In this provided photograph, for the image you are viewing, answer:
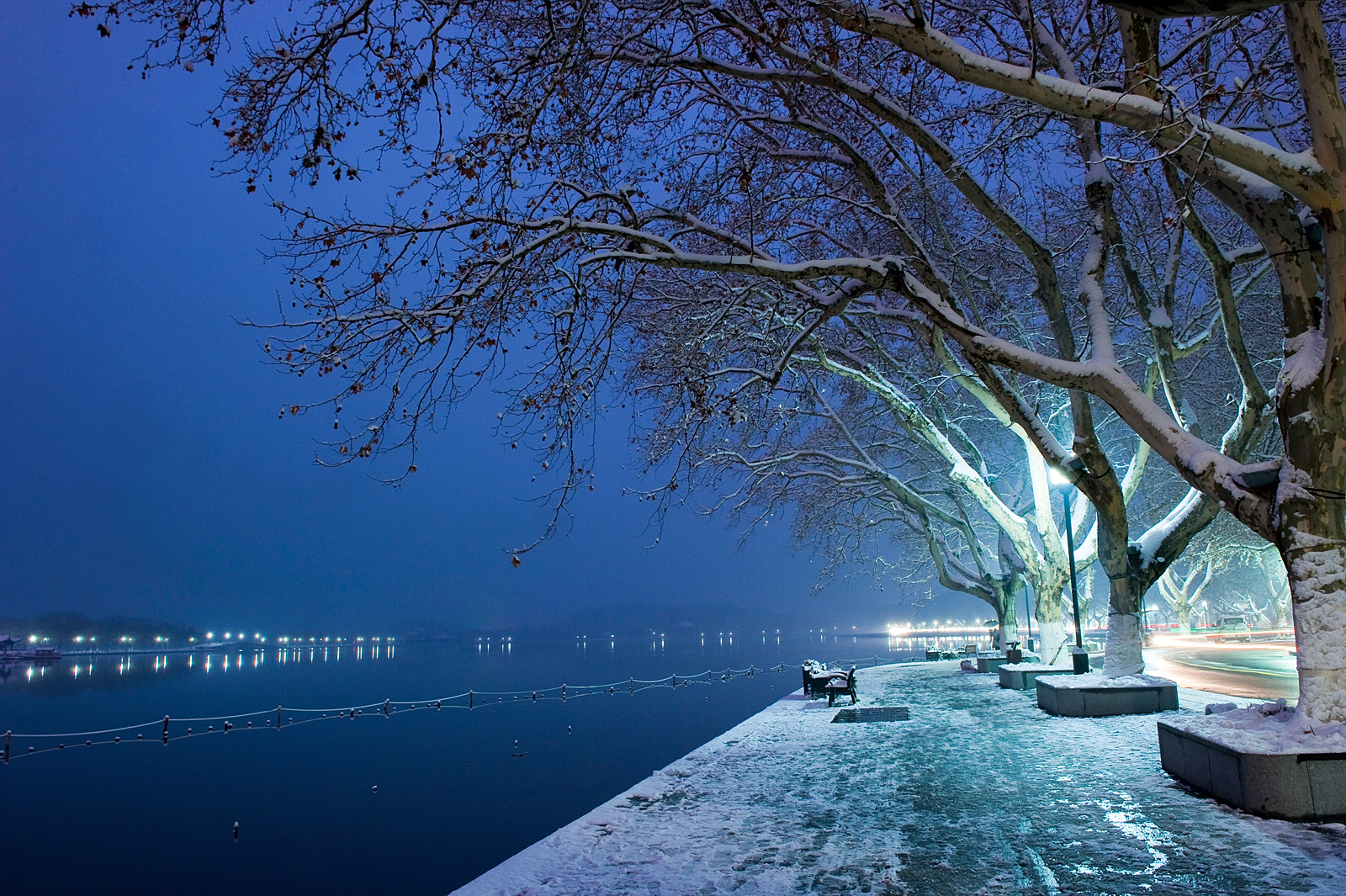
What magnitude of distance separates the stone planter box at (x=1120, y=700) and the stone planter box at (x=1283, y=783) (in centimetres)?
551

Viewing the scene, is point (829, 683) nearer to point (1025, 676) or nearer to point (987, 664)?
point (1025, 676)

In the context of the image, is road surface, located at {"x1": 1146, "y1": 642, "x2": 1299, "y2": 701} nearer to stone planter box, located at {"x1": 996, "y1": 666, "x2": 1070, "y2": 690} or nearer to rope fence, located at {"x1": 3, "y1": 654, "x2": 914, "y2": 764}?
stone planter box, located at {"x1": 996, "y1": 666, "x2": 1070, "y2": 690}

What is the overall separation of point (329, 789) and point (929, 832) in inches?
830

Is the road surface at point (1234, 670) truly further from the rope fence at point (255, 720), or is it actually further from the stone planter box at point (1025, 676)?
the rope fence at point (255, 720)

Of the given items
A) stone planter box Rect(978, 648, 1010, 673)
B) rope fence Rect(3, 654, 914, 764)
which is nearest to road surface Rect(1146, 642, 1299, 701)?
stone planter box Rect(978, 648, 1010, 673)

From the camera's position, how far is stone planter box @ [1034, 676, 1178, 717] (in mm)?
11289

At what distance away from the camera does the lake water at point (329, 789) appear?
14922mm

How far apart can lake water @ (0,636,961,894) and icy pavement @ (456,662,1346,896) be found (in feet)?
26.8

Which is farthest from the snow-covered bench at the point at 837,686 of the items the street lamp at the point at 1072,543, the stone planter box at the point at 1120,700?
the stone planter box at the point at 1120,700

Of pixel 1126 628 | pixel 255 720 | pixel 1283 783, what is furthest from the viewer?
pixel 255 720

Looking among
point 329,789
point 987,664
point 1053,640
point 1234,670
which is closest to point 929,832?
point 1053,640

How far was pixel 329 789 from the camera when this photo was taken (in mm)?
21734

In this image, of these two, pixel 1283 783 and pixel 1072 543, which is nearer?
pixel 1283 783

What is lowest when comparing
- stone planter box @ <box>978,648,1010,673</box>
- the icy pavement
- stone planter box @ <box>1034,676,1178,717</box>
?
stone planter box @ <box>978,648,1010,673</box>
